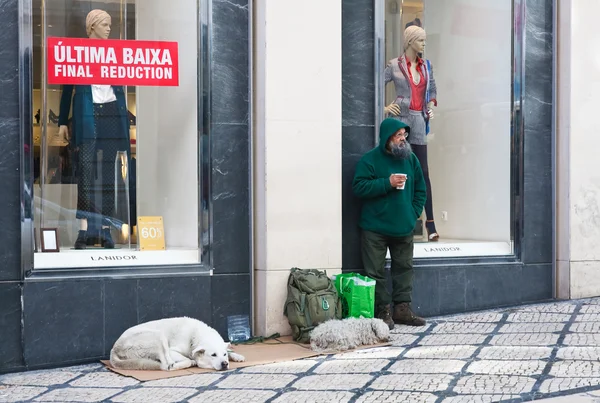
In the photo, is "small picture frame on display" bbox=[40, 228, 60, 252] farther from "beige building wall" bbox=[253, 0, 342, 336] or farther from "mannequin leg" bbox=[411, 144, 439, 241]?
"mannequin leg" bbox=[411, 144, 439, 241]

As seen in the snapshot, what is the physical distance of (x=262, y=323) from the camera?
293 inches

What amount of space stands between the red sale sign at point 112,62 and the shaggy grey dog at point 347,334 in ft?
Answer: 7.81

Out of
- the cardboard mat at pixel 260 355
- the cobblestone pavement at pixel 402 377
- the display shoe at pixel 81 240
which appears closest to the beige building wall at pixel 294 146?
the cardboard mat at pixel 260 355

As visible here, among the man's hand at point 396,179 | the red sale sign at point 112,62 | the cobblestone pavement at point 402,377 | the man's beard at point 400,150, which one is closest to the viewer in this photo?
the cobblestone pavement at point 402,377

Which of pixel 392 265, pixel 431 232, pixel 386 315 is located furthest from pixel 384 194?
pixel 431 232

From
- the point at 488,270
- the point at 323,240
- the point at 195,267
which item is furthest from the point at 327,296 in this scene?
the point at 488,270

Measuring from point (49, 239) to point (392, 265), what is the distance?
118 inches

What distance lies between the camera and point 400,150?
773 centimetres

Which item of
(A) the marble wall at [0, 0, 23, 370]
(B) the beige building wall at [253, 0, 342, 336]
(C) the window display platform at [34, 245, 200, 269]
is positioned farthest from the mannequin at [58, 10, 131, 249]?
→ (B) the beige building wall at [253, 0, 342, 336]

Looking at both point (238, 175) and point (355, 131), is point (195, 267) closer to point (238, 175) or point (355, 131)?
point (238, 175)

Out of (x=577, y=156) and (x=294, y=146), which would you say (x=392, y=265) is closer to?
(x=294, y=146)

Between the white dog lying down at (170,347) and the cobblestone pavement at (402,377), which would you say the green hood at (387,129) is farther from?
the white dog lying down at (170,347)

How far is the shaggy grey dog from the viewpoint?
271 inches

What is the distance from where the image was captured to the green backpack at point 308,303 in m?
7.20
